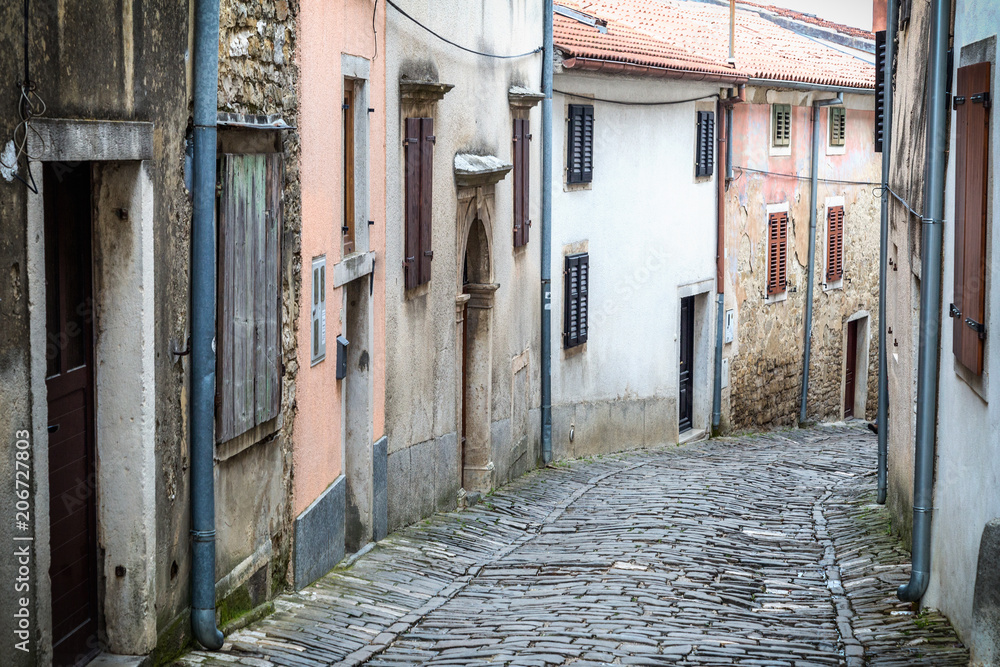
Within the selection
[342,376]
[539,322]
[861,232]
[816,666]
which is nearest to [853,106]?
[861,232]

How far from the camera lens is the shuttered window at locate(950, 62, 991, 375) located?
623 cm

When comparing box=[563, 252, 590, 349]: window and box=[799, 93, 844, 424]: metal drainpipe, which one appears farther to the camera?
box=[799, 93, 844, 424]: metal drainpipe

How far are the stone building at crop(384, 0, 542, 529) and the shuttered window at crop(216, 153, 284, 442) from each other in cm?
299

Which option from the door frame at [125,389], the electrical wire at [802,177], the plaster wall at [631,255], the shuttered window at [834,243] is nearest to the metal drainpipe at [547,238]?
the plaster wall at [631,255]

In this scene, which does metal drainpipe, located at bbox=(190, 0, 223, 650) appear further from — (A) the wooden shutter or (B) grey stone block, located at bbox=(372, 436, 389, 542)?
(A) the wooden shutter

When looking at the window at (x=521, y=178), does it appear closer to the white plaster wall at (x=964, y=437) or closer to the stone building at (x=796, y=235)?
the stone building at (x=796, y=235)

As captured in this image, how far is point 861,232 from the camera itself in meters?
23.9

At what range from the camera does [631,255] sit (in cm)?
1738

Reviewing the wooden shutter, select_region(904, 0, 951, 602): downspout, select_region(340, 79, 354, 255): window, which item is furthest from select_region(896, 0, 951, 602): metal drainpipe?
the wooden shutter

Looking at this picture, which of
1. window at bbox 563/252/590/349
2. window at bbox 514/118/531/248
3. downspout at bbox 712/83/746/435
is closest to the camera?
window at bbox 514/118/531/248

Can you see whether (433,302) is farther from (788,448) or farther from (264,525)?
(788,448)

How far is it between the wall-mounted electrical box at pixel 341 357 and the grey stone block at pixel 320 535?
737 millimetres

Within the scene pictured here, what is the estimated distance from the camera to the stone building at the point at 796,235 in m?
19.8

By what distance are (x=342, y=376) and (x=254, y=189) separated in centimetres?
249
